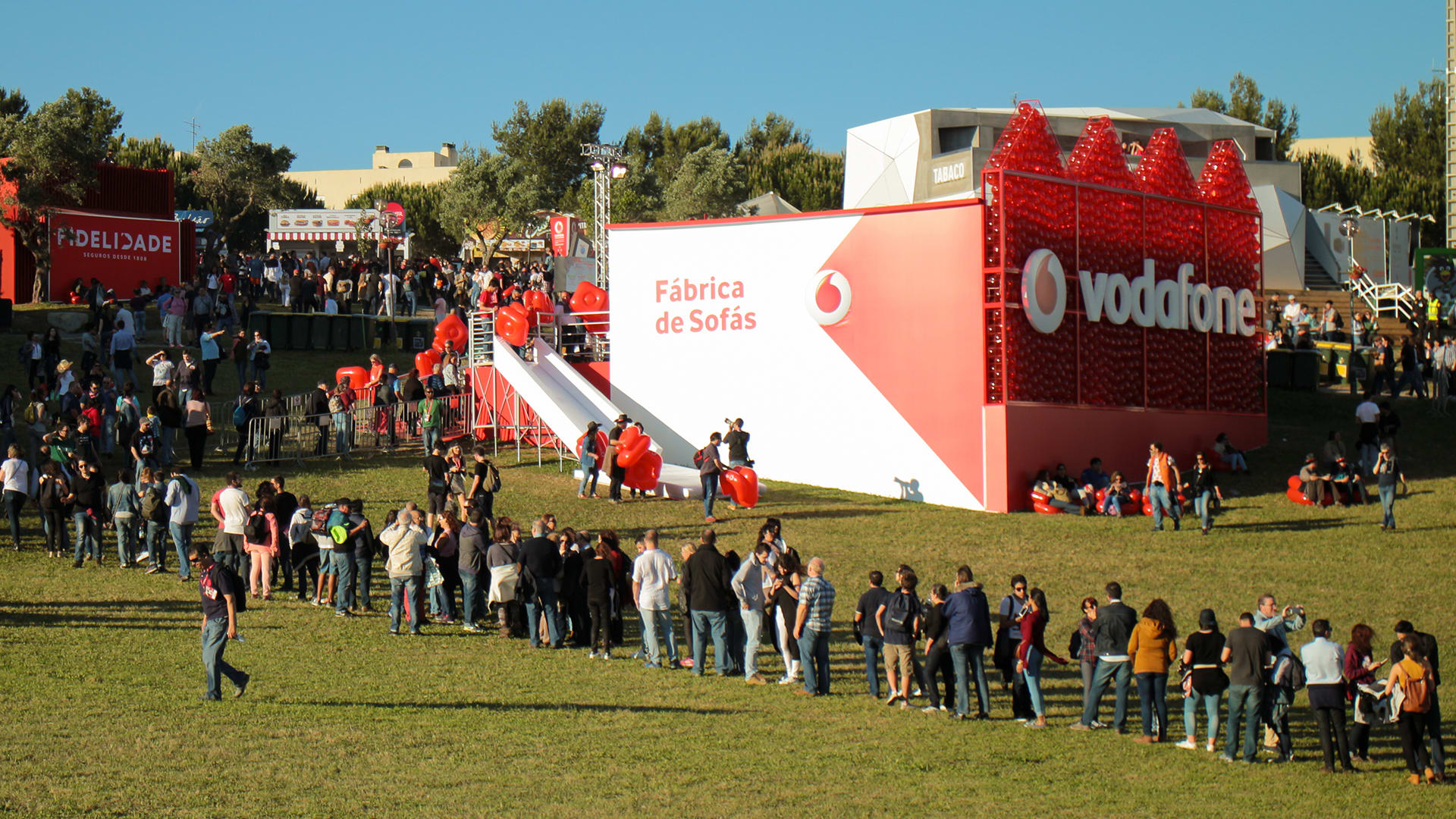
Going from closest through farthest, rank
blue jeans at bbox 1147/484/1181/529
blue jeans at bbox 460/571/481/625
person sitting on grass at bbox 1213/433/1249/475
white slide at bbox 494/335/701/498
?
blue jeans at bbox 460/571/481/625 < blue jeans at bbox 1147/484/1181/529 < white slide at bbox 494/335/701/498 < person sitting on grass at bbox 1213/433/1249/475

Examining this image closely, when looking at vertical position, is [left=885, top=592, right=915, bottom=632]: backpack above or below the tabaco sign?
below

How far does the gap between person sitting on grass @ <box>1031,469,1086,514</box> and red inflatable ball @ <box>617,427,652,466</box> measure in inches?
256

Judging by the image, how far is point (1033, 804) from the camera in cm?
981

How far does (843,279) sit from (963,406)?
3256mm

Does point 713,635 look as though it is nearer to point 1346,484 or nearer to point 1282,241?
point 1346,484

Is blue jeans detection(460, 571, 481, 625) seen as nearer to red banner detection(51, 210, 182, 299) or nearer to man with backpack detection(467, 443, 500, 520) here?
man with backpack detection(467, 443, 500, 520)

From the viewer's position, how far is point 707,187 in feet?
175

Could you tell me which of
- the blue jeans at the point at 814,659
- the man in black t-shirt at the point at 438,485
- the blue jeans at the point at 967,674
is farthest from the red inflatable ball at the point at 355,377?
the blue jeans at the point at 967,674

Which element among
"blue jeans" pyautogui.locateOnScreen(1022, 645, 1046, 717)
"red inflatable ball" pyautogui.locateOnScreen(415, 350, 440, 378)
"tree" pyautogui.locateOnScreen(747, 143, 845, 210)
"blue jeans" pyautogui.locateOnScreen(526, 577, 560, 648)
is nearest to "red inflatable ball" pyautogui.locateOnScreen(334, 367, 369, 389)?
"red inflatable ball" pyautogui.locateOnScreen(415, 350, 440, 378)

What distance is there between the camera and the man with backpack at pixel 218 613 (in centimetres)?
1133

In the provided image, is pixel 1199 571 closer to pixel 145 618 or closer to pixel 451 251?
pixel 145 618

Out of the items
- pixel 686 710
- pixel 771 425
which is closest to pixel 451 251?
pixel 771 425

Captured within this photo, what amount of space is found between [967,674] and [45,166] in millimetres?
30262

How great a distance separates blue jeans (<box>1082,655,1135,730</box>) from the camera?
11.7 m
